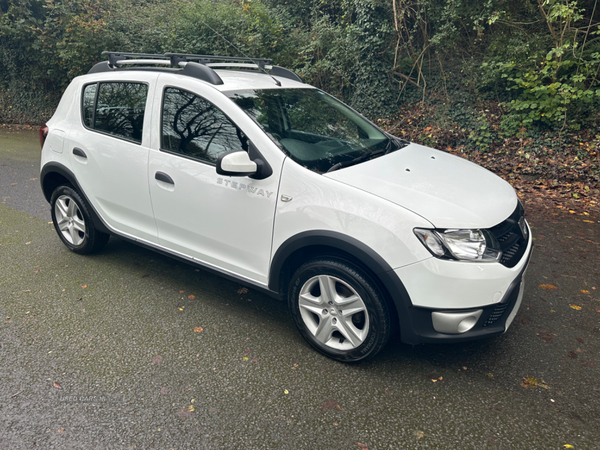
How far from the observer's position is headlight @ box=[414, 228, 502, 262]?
2637 millimetres

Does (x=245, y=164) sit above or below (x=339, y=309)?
above

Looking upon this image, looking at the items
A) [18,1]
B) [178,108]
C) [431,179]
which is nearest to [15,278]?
[178,108]

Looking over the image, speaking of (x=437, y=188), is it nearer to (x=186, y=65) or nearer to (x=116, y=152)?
(x=186, y=65)

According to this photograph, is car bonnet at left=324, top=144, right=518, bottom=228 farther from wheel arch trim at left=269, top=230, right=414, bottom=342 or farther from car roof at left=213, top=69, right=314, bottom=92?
car roof at left=213, top=69, right=314, bottom=92

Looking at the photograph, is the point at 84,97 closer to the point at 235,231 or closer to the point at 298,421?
the point at 235,231

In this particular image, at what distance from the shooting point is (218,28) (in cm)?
1114

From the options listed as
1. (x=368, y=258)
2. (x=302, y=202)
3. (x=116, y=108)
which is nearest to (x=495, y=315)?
(x=368, y=258)

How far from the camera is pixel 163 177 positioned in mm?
3596

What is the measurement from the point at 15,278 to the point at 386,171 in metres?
3.57

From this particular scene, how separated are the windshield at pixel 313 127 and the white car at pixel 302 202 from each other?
0.6 inches

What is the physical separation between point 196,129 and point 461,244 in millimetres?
2075

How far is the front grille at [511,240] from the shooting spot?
2821mm

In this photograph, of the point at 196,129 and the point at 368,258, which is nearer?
the point at 368,258

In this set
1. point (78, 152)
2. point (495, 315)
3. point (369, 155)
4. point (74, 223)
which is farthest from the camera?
point (74, 223)
